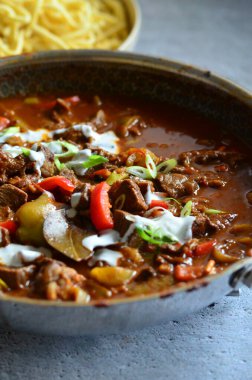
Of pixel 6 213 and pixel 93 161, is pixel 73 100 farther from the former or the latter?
pixel 6 213

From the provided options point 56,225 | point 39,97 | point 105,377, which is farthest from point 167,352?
point 39,97

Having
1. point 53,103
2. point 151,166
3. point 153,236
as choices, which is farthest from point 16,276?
point 53,103

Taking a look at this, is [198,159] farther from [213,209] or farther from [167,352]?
[167,352]

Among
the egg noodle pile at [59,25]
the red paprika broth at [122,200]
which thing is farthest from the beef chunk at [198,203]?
the egg noodle pile at [59,25]

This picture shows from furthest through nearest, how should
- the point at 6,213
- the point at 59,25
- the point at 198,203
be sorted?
the point at 59,25 < the point at 198,203 < the point at 6,213

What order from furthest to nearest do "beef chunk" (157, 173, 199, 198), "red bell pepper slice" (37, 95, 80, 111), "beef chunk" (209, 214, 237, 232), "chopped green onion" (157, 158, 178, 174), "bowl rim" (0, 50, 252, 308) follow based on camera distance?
"red bell pepper slice" (37, 95, 80, 111) → "bowl rim" (0, 50, 252, 308) → "chopped green onion" (157, 158, 178, 174) → "beef chunk" (157, 173, 199, 198) → "beef chunk" (209, 214, 237, 232)

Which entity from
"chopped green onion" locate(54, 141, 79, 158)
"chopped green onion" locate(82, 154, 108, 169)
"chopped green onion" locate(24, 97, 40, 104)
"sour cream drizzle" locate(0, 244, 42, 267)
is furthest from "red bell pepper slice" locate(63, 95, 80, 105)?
"sour cream drizzle" locate(0, 244, 42, 267)

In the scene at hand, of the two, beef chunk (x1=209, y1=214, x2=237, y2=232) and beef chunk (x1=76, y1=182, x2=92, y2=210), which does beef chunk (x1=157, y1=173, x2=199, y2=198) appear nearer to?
beef chunk (x1=209, y1=214, x2=237, y2=232)
